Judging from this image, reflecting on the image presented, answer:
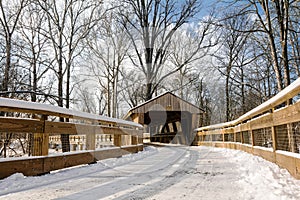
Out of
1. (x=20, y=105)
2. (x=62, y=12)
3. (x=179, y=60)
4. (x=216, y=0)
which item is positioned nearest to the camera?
(x=20, y=105)

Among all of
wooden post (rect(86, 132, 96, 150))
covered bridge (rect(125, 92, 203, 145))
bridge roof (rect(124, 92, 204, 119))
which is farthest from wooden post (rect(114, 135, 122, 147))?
bridge roof (rect(124, 92, 204, 119))

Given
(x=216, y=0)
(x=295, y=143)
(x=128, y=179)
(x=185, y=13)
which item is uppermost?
(x=185, y=13)

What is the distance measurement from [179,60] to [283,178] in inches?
957

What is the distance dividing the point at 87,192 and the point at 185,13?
19.3 m

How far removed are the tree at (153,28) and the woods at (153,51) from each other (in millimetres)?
82

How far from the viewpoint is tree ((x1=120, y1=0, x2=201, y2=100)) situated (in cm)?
2016

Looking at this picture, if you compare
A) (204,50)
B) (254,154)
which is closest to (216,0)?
(254,154)

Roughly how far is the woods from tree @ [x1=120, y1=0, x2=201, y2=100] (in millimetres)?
82

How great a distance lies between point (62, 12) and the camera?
40.1 ft

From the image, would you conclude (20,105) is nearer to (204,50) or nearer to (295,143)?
(295,143)

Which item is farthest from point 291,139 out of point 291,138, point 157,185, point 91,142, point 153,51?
point 153,51

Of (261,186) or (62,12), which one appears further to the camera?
(62,12)

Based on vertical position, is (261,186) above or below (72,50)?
below

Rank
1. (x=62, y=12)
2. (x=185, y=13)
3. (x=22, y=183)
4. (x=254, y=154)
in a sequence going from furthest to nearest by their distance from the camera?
(x=185, y=13)
(x=62, y=12)
(x=254, y=154)
(x=22, y=183)
